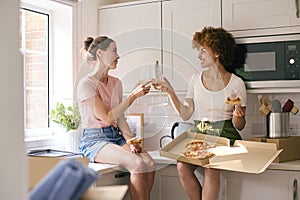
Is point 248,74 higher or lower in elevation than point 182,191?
higher

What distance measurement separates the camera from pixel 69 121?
10.8 ft

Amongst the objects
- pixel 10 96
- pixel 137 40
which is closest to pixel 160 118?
pixel 137 40

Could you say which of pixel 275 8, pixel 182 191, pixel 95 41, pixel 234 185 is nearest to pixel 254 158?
pixel 234 185

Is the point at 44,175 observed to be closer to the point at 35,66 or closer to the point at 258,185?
the point at 258,185

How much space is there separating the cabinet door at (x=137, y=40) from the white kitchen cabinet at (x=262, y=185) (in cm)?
95

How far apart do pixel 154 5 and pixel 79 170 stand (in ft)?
8.42

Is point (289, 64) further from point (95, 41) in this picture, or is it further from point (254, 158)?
point (95, 41)

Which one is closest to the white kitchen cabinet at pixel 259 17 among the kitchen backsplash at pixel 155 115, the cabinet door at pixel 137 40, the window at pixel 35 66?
the cabinet door at pixel 137 40

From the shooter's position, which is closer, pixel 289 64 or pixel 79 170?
pixel 79 170

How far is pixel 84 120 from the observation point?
2996 millimetres

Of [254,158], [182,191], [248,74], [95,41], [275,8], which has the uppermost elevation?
[275,8]

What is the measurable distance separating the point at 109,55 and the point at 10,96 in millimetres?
2108

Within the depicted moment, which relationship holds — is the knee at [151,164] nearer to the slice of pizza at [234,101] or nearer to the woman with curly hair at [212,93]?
the woman with curly hair at [212,93]

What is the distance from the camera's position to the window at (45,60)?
133 inches
